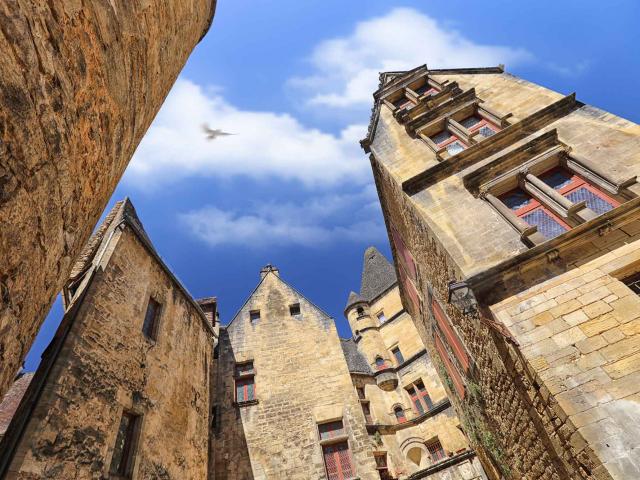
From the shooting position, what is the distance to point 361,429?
447 inches

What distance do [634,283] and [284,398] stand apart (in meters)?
10.8

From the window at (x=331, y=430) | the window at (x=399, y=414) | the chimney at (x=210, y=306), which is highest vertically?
the chimney at (x=210, y=306)

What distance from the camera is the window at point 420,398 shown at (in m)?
16.3

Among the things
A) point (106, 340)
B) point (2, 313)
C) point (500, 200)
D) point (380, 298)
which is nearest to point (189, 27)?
point (2, 313)

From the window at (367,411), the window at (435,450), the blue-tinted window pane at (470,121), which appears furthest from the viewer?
the window at (367,411)

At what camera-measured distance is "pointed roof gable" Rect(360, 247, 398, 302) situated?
79.7ft

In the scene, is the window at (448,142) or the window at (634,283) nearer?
the window at (634,283)

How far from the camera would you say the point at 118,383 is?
687 centimetres

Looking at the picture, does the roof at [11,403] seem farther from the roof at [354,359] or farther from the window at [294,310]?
the roof at [354,359]

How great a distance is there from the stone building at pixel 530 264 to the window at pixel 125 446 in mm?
6764

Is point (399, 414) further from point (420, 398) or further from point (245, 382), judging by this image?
point (245, 382)

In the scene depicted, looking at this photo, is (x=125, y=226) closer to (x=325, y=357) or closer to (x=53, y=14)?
(x=53, y=14)

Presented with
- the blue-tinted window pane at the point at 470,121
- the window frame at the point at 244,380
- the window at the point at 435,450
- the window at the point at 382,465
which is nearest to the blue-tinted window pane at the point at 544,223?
the blue-tinted window pane at the point at 470,121

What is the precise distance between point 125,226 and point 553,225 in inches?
382
